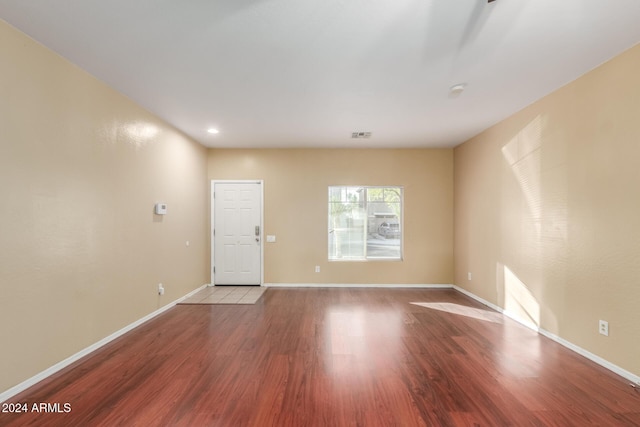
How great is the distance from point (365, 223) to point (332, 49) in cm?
374

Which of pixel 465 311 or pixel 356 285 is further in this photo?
pixel 356 285

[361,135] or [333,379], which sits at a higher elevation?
[361,135]

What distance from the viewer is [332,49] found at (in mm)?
Result: 2312

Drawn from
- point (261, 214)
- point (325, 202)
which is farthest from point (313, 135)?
point (261, 214)

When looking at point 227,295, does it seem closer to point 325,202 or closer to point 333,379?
point 325,202

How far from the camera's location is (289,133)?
4598 mm

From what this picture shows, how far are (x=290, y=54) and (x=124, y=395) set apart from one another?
295 centimetres

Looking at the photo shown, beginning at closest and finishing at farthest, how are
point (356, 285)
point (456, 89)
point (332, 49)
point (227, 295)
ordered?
point (332, 49) < point (456, 89) < point (227, 295) < point (356, 285)

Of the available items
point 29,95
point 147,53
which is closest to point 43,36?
point 29,95

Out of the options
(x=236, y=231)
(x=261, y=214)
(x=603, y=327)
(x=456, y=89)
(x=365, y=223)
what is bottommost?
(x=603, y=327)

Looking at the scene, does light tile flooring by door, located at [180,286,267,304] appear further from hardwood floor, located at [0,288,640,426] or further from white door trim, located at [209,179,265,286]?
hardwood floor, located at [0,288,640,426]

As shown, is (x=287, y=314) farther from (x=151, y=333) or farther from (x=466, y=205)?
(x=466, y=205)

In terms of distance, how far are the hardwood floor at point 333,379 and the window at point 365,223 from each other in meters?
2.06

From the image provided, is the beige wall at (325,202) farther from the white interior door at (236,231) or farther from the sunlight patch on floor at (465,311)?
the sunlight patch on floor at (465,311)
